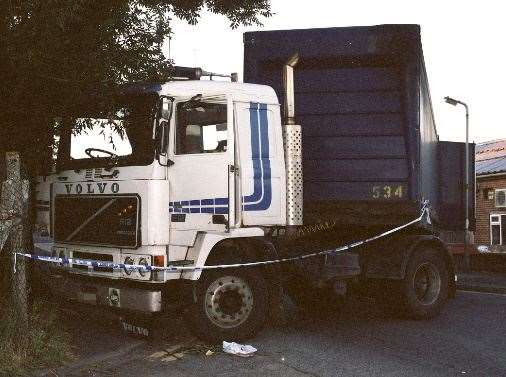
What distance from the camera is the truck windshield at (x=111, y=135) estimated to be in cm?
646

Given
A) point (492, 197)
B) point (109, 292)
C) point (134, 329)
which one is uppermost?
point (492, 197)

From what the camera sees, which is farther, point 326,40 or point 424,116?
point 424,116

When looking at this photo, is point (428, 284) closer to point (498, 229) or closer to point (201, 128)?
point (201, 128)

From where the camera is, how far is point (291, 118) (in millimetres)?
7180

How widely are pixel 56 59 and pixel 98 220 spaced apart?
1.74 m

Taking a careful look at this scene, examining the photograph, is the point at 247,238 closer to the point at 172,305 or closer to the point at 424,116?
the point at 172,305

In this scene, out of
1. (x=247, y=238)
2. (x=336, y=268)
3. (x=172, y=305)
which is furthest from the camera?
(x=336, y=268)

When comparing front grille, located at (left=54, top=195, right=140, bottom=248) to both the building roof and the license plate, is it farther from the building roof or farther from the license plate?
the building roof

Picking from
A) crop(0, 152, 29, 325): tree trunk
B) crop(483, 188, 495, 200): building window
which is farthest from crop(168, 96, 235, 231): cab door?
crop(483, 188, 495, 200): building window

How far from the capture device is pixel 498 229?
28.5 meters

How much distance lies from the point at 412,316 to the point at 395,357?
2179 mm

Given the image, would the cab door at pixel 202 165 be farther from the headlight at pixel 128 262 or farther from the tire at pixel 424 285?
the tire at pixel 424 285

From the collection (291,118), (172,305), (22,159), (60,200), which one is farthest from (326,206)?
(22,159)

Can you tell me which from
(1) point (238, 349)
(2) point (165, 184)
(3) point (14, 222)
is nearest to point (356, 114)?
(2) point (165, 184)
